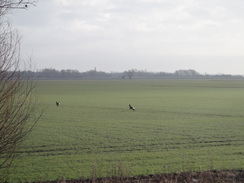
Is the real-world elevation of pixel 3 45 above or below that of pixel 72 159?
above

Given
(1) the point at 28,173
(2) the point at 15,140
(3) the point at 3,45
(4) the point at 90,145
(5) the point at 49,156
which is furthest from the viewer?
(4) the point at 90,145

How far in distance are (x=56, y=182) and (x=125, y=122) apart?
16.9 meters

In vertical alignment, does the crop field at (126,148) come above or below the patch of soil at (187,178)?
below

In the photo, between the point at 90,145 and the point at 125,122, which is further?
the point at 125,122

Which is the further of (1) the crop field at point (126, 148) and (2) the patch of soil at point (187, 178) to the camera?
(1) the crop field at point (126, 148)

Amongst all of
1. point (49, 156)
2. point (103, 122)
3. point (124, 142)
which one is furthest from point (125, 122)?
point (49, 156)

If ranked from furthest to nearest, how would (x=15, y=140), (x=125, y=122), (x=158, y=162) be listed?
1. (x=125, y=122)
2. (x=158, y=162)
3. (x=15, y=140)

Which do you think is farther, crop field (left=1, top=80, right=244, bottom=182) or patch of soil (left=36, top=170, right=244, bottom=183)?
crop field (left=1, top=80, right=244, bottom=182)

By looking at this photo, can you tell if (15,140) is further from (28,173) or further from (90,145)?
(90,145)

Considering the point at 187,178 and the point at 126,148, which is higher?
the point at 187,178

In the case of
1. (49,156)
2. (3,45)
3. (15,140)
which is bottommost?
(49,156)

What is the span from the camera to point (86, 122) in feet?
95.4

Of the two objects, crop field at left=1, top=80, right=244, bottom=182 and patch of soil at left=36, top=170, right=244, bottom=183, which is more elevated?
patch of soil at left=36, top=170, right=244, bottom=183

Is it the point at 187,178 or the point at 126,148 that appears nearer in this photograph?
the point at 187,178
